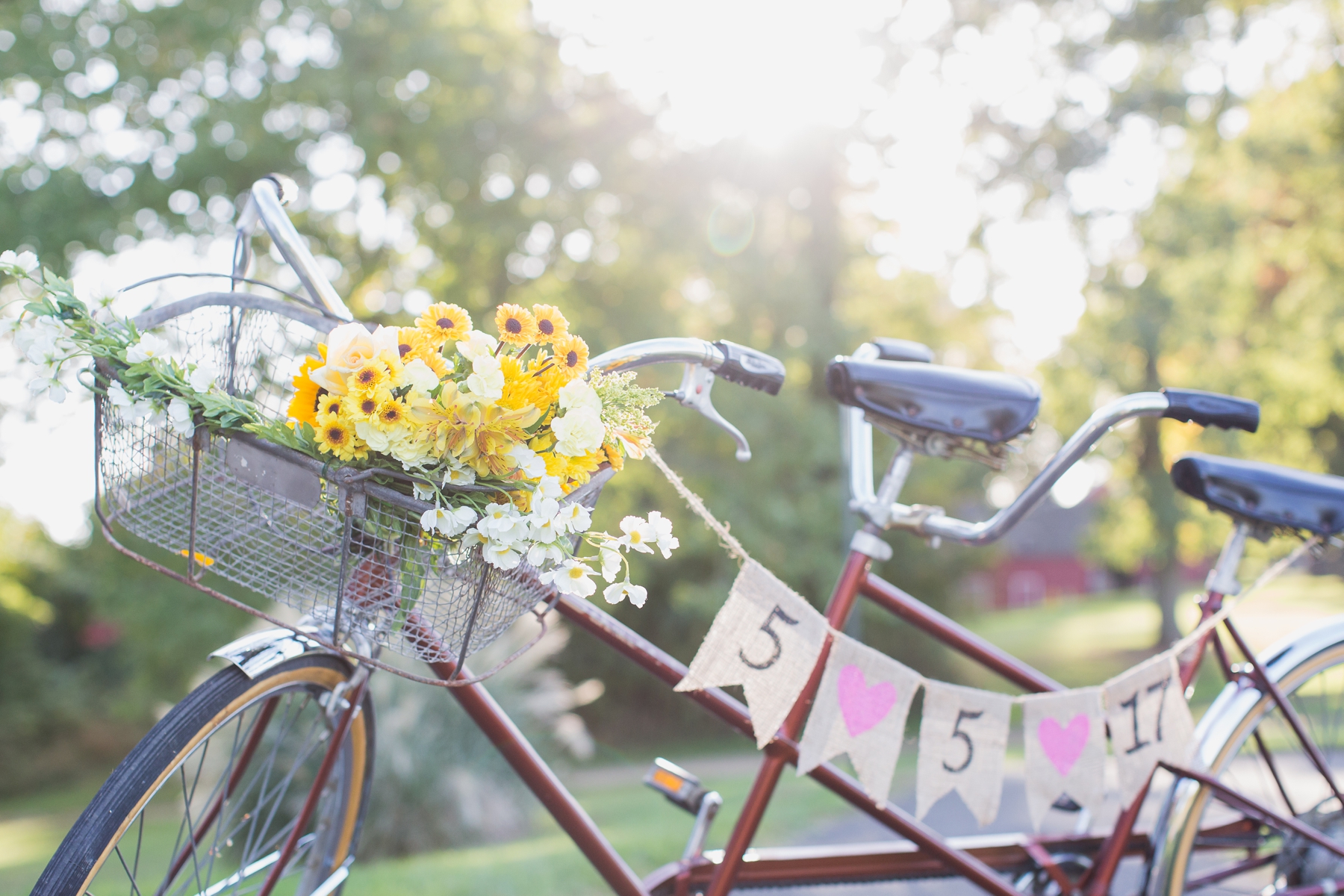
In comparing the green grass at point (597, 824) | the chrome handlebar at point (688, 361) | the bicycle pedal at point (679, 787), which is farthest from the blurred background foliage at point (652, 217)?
the chrome handlebar at point (688, 361)

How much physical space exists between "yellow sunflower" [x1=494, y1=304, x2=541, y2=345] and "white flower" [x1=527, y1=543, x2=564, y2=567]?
265 millimetres

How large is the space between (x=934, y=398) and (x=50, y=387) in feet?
4.40

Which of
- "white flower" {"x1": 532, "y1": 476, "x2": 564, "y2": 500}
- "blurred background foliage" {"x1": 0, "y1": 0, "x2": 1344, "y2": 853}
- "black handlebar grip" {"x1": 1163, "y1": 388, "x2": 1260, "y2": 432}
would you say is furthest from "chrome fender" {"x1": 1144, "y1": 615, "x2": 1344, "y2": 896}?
"blurred background foliage" {"x1": 0, "y1": 0, "x2": 1344, "y2": 853}

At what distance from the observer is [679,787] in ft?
5.52

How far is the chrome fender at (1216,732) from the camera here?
6.18ft

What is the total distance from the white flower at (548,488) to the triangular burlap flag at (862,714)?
0.73 meters

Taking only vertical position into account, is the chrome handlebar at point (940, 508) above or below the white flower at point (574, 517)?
above

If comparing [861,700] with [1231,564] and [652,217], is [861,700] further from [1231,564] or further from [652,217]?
[652,217]

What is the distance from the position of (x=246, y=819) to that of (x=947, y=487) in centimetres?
1126

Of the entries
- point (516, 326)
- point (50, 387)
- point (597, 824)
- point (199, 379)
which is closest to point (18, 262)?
point (50, 387)

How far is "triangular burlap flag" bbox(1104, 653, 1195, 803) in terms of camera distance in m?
1.82

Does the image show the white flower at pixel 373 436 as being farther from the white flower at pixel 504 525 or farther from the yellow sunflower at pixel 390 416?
the white flower at pixel 504 525

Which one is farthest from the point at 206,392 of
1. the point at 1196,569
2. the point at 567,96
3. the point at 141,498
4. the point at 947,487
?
the point at 1196,569

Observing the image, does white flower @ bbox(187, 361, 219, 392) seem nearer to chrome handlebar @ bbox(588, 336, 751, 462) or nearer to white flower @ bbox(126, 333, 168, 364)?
white flower @ bbox(126, 333, 168, 364)
